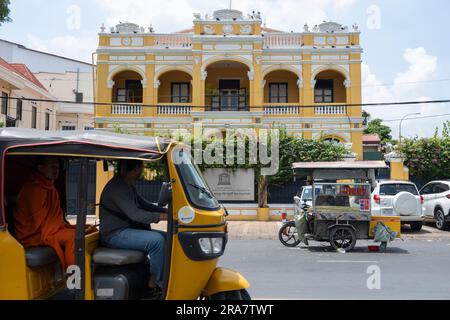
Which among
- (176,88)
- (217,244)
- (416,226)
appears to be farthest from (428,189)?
(176,88)

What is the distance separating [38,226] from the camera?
167 inches

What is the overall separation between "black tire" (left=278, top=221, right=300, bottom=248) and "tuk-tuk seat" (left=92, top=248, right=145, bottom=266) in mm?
8087

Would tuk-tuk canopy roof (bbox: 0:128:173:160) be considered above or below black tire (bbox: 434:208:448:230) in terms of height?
above

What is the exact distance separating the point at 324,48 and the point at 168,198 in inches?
971

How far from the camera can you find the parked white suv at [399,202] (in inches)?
551

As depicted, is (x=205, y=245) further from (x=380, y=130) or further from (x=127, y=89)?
(x=380, y=130)

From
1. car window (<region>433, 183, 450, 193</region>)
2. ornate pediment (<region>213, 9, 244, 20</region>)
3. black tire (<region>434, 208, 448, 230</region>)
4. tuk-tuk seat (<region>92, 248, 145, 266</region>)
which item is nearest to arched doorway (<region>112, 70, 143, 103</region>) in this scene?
ornate pediment (<region>213, 9, 244, 20</region>)

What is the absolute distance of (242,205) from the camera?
61.5 feet

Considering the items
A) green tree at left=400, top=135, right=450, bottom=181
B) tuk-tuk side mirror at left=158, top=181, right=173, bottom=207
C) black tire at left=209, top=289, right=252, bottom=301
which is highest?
green tree at left=400, top=135, right=450, bottom=181

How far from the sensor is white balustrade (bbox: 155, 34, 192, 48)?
90.0 feet

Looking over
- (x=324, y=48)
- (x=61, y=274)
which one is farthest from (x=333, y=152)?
(x=61, y=274)

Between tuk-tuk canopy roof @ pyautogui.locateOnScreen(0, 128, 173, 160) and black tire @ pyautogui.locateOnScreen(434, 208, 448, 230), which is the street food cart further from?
tuk-tuk canopy roof @ pyautogui.locateOnScreen(0, 128, 173, 160)

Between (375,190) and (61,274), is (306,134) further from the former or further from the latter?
(61,274)

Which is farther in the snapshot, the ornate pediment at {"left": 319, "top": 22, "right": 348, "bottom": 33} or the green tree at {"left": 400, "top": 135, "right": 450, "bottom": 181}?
the ornate pediment at {"left": 319, "top": 22, "right": 348, "bottom": 33}
